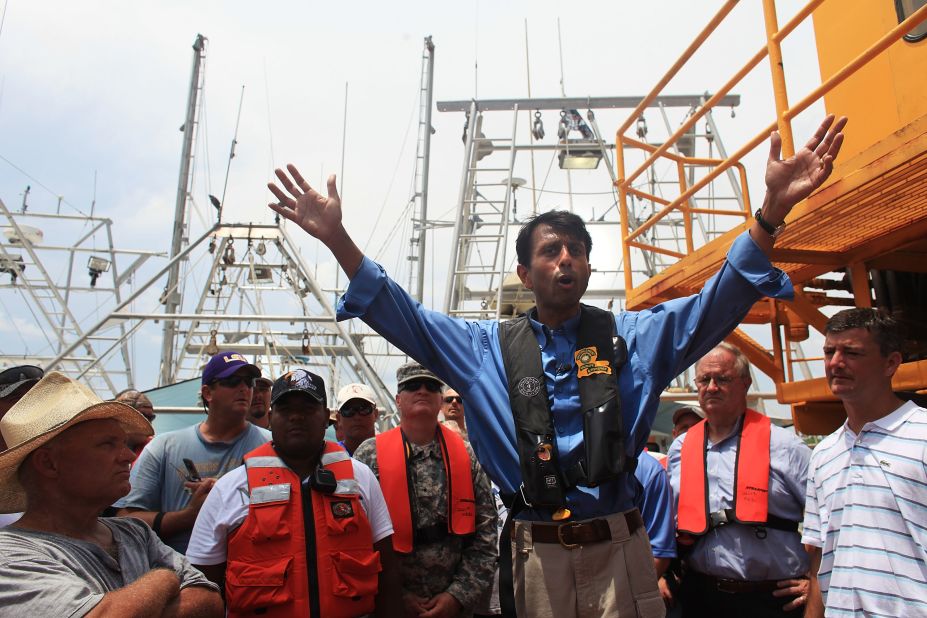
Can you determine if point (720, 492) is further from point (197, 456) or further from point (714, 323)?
point (197, 456)

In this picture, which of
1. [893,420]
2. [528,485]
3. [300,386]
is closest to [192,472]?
[300,386]

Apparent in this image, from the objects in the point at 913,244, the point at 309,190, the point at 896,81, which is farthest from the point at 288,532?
the point at 896,81

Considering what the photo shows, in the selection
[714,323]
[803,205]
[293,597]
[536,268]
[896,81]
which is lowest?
[293,597]

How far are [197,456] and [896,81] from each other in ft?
15.8

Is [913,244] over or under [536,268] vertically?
over

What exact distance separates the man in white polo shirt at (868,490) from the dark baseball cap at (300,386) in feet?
7.37

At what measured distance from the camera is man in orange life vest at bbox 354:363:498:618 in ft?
11.3

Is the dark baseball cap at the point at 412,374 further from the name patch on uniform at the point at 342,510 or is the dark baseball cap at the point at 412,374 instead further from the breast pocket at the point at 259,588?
the breast pocket at the point at 259,588

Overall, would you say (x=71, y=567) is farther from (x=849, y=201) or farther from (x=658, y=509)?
(x=849, y=201)

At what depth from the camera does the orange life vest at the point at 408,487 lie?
3.51 m

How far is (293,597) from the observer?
2.80 m

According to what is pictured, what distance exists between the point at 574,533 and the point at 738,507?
1.52 metres

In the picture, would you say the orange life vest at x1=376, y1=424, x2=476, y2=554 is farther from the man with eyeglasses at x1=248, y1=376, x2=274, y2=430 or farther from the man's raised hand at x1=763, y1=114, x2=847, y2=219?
the man's raised hand at x1=763, y1=114, x2=847, y2=219

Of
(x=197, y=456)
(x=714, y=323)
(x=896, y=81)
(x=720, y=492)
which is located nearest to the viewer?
(x=714, y=323)
